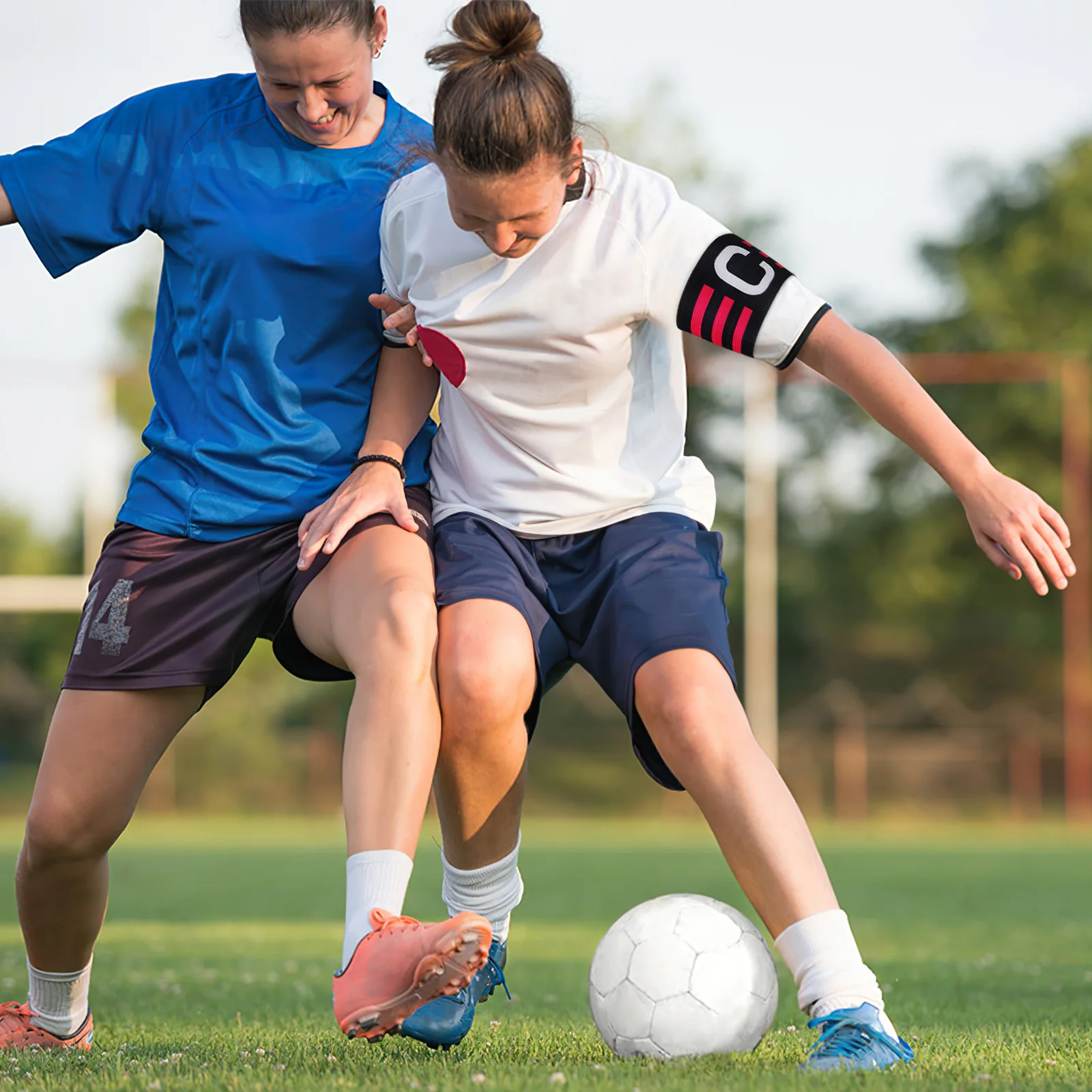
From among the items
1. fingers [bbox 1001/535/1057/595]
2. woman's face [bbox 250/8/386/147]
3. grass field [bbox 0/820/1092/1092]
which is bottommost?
grass field [bbox 0/820/1092/1092]

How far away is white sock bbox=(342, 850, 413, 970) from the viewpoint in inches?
109

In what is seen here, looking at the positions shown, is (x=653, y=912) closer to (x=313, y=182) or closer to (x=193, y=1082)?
(x=193, y=1082)

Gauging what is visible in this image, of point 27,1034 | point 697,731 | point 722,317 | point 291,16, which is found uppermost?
point 291,16

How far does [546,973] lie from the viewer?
20.1 ft

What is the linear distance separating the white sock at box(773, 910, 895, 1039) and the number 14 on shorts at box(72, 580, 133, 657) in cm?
160

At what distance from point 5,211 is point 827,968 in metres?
2.42

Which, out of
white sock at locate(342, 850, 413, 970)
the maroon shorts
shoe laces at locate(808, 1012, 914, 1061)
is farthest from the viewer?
the maroon shorts

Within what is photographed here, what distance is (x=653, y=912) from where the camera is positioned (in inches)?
125

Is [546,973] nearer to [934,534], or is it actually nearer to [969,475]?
[969,475]

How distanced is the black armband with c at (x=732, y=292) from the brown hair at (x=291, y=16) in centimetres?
92

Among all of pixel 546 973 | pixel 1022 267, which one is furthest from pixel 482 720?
pixel 1022 267

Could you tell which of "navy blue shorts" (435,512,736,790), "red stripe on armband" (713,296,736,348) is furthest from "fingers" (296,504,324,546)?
"red stripe on armband" (713,296,736,348)

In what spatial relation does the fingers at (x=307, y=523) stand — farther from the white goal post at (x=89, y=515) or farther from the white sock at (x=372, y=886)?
the white goal post at (x=89, y=515)

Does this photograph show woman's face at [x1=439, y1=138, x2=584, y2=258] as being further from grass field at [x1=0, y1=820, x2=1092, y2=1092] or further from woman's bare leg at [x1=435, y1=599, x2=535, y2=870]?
grass field at [x1=0, y1=820, x2=1092, y2=1092]
